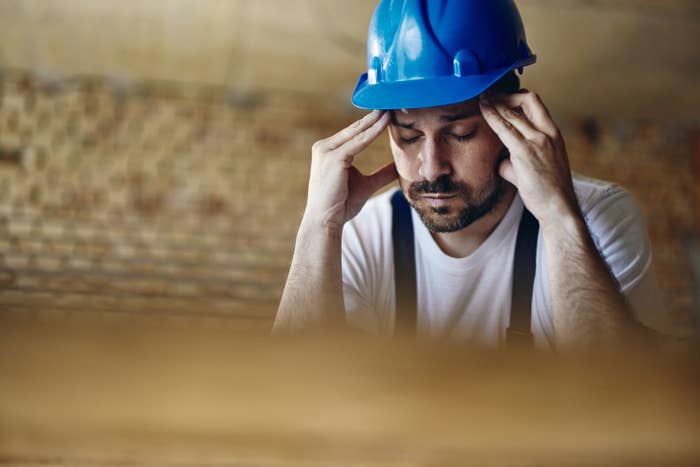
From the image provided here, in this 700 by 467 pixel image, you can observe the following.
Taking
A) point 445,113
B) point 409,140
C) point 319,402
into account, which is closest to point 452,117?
point 445,113

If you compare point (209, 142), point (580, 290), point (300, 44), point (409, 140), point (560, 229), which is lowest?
point (580, 290)

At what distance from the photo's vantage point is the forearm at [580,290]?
1.58 meters

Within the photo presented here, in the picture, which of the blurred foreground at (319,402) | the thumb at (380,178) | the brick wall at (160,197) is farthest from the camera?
the brick wall at (160,197)

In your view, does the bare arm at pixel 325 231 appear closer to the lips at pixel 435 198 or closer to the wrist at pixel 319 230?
the wrist at pixel 319 230

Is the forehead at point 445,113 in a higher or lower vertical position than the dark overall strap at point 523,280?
higher

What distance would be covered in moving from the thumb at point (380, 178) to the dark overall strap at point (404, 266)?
0.40 ft

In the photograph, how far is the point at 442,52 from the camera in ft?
5.78

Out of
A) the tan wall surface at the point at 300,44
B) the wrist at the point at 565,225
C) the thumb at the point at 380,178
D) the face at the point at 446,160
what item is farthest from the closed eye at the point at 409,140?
the tan wall surface at the point at 300,44

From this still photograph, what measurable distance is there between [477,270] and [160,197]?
11.0ft

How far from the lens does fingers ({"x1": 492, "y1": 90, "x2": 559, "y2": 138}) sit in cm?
172

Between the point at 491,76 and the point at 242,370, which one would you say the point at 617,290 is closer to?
the point at 491,76

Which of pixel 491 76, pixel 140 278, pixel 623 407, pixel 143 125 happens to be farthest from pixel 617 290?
pixel 143 125

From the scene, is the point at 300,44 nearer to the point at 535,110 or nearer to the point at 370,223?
the point at 370,223

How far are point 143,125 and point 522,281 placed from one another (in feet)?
12.2
